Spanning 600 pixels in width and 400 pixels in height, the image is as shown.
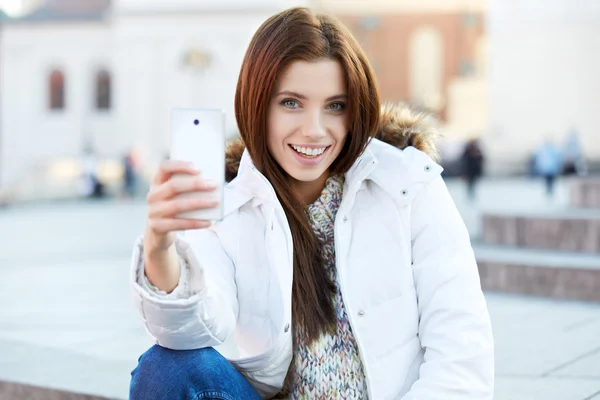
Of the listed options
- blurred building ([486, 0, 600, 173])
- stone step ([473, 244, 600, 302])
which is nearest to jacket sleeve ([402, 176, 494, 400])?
stone step ([473, 244, 600, 302])

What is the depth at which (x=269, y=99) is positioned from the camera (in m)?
1.95

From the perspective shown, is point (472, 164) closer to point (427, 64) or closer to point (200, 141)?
point (200, 141)

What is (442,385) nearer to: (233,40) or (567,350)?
(567,350)

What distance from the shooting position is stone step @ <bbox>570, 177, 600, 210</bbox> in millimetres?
6680

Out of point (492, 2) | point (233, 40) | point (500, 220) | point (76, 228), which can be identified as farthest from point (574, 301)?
point (233, 40)

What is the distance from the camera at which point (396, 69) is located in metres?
35.5

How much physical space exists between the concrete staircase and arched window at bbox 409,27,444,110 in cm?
2918

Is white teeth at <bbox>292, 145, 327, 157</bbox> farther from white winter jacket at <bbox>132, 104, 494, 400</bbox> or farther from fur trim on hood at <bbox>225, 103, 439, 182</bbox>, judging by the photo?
fur trim on hood at <bbox>225, 103, 439, 182</bbox>

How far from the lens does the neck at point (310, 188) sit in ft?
7.02

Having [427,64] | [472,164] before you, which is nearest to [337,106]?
[472,164]

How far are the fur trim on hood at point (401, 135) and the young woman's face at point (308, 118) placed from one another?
0.72 ft

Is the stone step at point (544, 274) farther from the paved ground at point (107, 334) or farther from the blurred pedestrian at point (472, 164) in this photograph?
the blurred pedestrian at point (472, 164)

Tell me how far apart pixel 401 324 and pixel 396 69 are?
112 feet

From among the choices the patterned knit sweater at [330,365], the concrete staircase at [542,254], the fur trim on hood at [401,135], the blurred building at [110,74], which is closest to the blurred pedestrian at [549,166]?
the concrete staircase at [542,254]
